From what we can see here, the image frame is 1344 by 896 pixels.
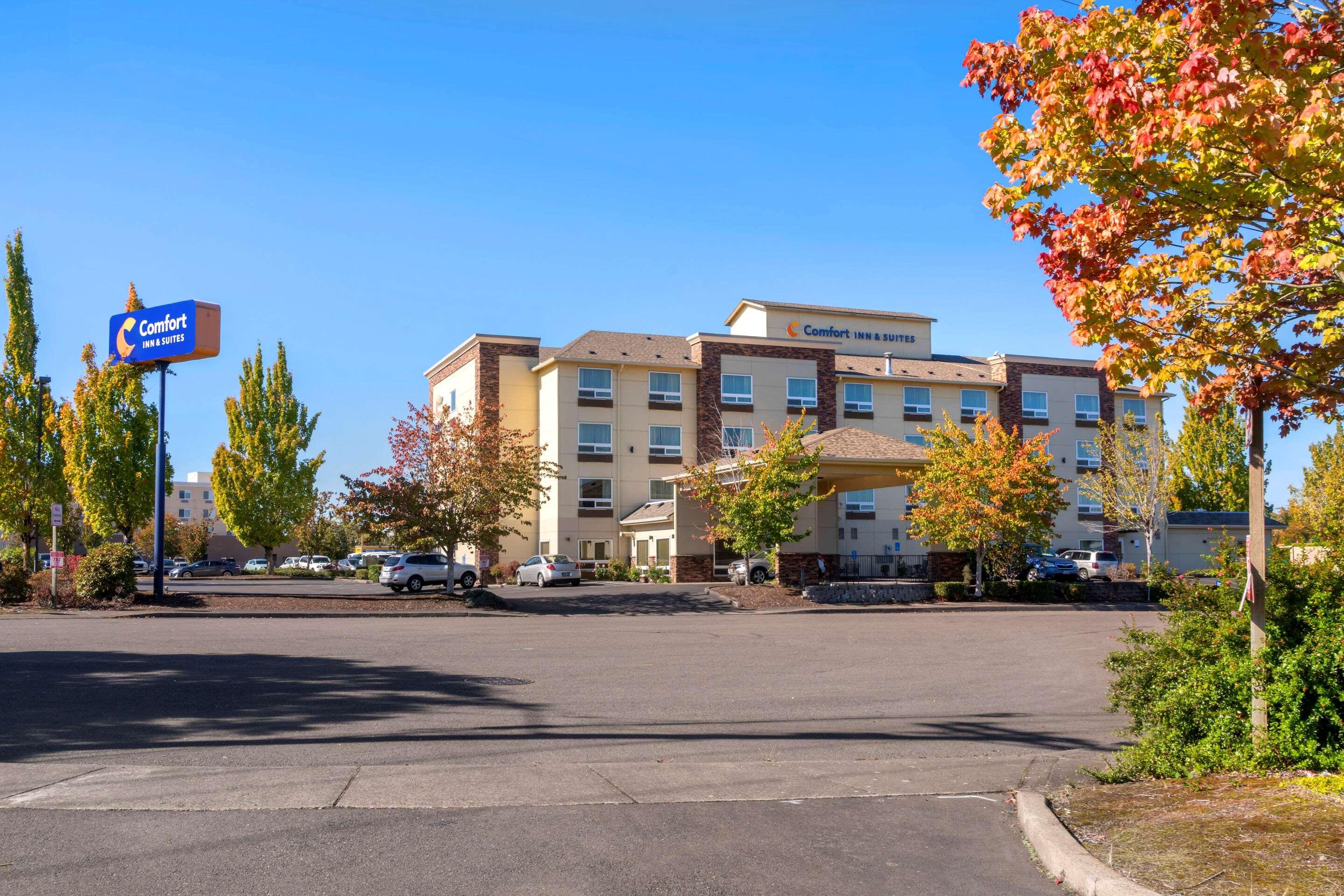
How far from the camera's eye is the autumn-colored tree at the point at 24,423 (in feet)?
131

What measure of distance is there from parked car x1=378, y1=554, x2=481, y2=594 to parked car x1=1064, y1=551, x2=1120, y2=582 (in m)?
27.9

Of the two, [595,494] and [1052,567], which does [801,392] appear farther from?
[1052,567]

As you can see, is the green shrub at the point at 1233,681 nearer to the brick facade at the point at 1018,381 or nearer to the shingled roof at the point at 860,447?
the shingled roof at the point at 860,447

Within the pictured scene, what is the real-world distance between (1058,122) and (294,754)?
7935 mm

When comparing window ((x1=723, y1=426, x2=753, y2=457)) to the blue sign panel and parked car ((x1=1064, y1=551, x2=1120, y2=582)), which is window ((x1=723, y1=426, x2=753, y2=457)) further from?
the blue sign panel

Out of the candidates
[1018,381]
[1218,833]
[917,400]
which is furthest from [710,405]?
[1218,833]

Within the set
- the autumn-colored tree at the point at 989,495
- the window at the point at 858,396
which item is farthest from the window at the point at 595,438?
the autumn-colored tree at the point at 989,495

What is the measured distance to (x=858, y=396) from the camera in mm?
57469

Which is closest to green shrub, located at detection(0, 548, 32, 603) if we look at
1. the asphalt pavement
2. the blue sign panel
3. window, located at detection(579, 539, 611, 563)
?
the blue sign panel

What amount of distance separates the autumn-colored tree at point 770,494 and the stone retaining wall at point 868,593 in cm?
192

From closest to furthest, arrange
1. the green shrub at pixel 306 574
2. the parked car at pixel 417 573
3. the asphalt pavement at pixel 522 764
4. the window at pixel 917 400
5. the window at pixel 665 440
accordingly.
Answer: the asphalt pavement at pixel 522 764
the parked car at pixel 417 573
the window at pixel 665 440
the window at pixel 917 400
the green shrub at pixel 306 574

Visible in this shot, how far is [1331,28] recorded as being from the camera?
23.9 feet

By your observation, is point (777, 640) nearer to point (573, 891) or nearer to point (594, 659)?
point (594, 659)

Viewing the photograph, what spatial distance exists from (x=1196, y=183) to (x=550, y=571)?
37.6 metres
